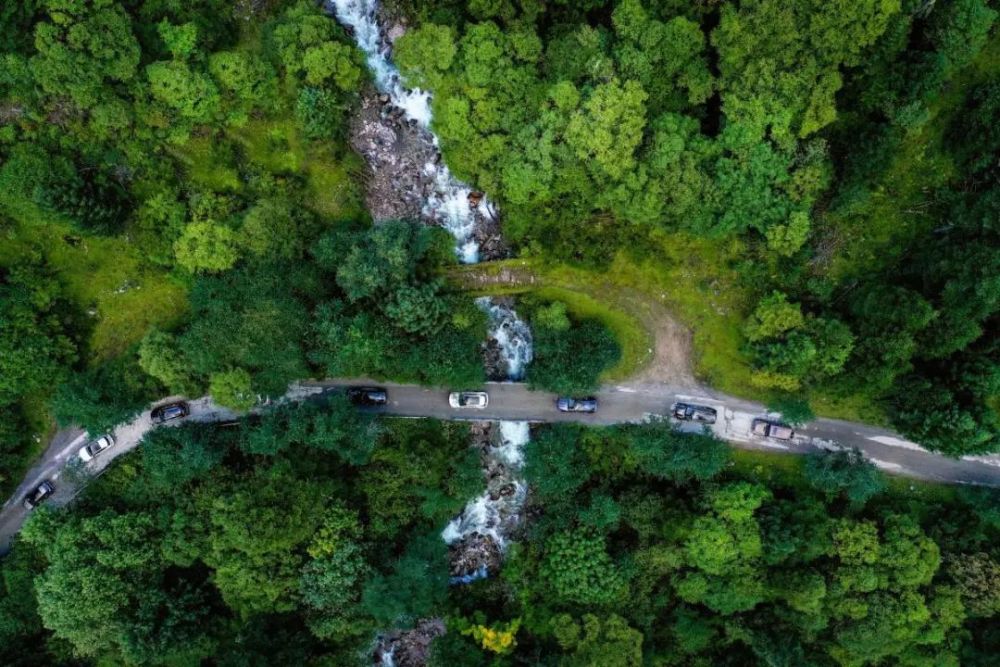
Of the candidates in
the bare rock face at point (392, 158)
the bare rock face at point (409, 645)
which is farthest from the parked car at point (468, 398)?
the bare rock face at point (409, 645)

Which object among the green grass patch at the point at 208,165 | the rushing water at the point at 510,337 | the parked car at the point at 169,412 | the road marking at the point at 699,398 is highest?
the green grass patch at the point at 208,165

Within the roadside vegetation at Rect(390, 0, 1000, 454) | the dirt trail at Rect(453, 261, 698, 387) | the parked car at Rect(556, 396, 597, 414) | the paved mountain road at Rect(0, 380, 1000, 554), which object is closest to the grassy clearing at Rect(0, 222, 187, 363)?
the paved mountain road at Rect(0, 380, 1000, 554)

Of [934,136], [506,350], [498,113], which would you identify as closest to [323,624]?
[506,350]

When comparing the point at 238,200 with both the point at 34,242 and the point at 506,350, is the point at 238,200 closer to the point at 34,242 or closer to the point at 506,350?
the point at 34,242

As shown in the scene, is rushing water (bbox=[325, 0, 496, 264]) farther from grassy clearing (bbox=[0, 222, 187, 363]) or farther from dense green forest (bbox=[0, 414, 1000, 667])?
grassy clearing (bbox=[0, 222, 187, 363])

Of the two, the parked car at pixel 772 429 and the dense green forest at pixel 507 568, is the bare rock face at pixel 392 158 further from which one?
the parked car at pixel 772 429

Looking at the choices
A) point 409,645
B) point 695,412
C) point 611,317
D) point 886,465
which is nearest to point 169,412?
point 409,645
